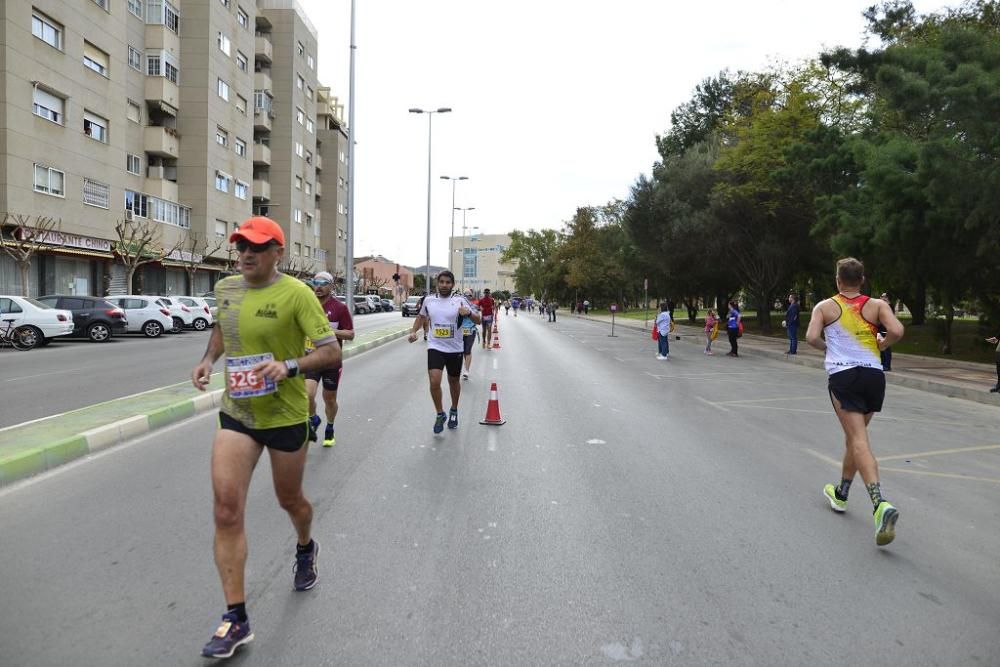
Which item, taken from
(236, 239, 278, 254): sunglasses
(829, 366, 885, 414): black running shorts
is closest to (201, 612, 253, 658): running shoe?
(236, 239, 278, 254): sunglasses

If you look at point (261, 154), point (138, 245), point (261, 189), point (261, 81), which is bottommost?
point (138, 245)

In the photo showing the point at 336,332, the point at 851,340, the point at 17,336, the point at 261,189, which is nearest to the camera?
the point at 851,340

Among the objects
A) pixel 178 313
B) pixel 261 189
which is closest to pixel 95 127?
pixel 178 313

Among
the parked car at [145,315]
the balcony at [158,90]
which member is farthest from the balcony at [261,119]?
the parked car at [145,315]

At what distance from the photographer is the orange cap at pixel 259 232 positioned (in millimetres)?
3172

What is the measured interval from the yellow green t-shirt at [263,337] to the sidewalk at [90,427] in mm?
3728

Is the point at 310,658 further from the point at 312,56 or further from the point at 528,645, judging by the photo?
the point at 312,56

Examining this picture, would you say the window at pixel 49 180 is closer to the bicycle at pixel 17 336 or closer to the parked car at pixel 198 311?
the parked car at pixel 198 311

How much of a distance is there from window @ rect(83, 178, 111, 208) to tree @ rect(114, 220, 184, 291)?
1.10m

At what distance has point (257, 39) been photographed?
50844 mm

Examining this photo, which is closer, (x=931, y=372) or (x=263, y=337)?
(x=263, y=337)

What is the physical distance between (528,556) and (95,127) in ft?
111

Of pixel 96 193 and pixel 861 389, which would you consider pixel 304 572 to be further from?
pixel 96 193

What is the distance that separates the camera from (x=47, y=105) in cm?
2789
